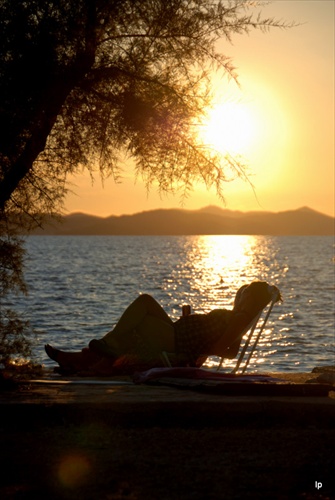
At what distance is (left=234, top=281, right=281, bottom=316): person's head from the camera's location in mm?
9609

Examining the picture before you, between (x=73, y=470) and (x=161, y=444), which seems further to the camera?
(x=161, y=444)

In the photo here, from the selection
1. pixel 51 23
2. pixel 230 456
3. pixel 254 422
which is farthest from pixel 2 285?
pixel 230 456

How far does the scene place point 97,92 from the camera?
9.44m

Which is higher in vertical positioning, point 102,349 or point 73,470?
point 102,349

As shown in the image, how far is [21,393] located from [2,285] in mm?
2157

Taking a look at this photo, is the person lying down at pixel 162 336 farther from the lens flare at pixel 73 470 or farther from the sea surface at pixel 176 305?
the lens flare at pixel 73 470

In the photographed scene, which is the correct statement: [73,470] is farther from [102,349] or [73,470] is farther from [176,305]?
[176,305]

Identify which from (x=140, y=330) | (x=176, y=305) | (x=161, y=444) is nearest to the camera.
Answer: (x=161, y=444)

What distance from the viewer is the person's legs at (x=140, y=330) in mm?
9430

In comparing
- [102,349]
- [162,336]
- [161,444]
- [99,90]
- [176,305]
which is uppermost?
[99,90]

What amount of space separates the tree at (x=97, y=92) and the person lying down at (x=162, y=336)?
4.80 feet

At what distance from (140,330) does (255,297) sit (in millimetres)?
1386

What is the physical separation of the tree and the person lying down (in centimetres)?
146

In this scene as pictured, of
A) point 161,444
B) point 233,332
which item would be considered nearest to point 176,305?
point 233,332
